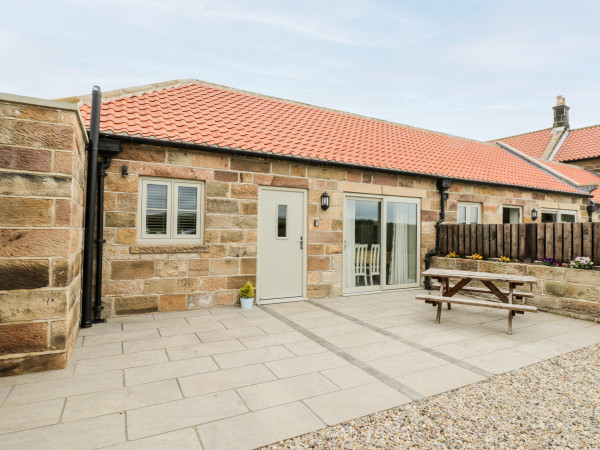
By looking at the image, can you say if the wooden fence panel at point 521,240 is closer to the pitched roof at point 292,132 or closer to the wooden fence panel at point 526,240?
the wooden fence panel at point 526,240

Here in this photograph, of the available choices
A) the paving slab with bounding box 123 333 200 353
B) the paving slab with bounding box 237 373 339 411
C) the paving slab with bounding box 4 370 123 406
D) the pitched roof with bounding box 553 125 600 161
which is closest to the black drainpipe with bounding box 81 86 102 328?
the paving slab with bounding box 123 333 200 353

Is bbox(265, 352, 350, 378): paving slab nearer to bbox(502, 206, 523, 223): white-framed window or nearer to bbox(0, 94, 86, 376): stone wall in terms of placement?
bbox(0, 94, 86, 376): stone wall

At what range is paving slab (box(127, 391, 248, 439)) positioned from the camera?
225 cm

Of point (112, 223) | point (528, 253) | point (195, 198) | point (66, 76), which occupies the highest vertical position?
point (66, 76)

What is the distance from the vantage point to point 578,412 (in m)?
2.60

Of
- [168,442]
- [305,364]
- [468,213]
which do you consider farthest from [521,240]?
[168,442]

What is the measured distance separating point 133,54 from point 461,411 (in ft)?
44.6

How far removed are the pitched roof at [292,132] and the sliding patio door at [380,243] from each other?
3.15 feet

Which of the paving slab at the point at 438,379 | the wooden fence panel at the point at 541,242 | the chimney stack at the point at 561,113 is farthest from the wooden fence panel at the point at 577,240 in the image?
the chimney stack at the point at 561,113

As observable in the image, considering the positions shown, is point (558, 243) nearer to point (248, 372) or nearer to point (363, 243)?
point (363, 243)

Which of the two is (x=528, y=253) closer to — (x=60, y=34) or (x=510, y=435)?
(x=510, y=435)

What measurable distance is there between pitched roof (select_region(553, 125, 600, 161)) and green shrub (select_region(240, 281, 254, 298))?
19.6 m

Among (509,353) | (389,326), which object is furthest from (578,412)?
(389,326)

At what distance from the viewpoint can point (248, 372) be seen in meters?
3.25
